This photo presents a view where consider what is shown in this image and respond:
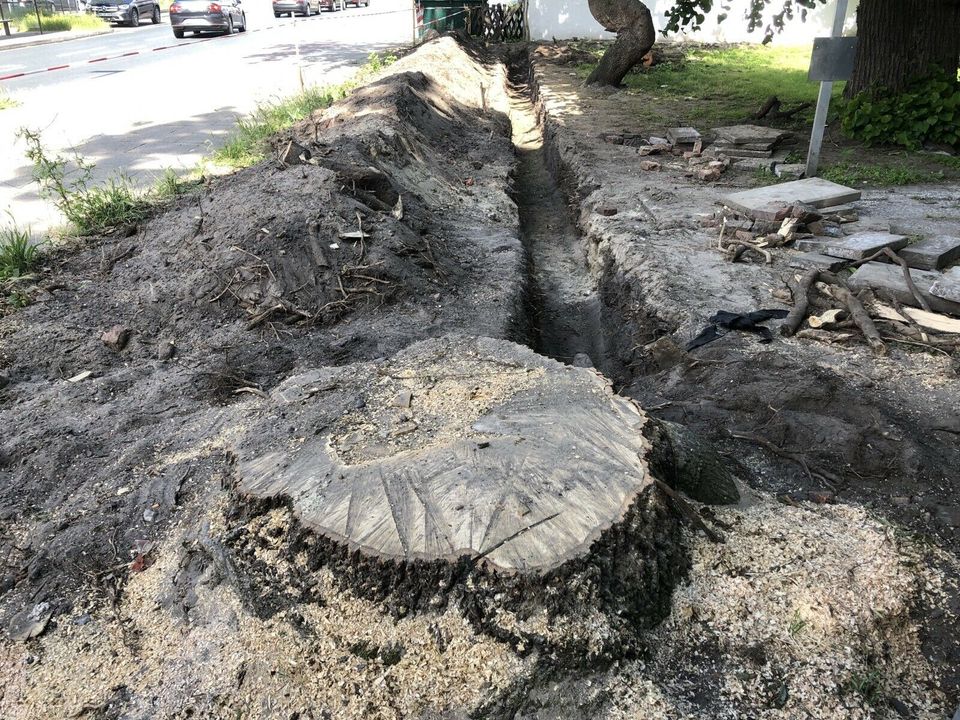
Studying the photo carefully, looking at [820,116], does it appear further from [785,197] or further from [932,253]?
[932,253]

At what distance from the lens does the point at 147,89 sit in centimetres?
1258

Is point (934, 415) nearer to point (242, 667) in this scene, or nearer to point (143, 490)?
point (242, 667)

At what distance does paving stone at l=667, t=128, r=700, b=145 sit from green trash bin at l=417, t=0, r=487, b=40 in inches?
469

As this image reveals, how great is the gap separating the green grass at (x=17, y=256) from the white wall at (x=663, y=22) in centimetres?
1722

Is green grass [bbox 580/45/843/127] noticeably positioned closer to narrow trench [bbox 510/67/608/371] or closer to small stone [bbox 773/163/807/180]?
small stone [bbox 773/163/807/180]

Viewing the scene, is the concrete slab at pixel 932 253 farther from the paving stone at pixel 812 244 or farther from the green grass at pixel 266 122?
the green grass at pixel 266 122

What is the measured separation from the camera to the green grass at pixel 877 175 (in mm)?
7457

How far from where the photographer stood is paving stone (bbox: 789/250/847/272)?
514cm

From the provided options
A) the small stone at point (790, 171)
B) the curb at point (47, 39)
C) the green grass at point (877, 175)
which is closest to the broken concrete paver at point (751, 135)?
the small stone at point (790, 171)

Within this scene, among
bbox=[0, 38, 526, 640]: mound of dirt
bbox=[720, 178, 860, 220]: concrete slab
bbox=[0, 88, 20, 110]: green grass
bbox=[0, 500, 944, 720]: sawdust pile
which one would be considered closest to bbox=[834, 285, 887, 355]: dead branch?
bbox=[720, 178, 860, 220]: concrete slab

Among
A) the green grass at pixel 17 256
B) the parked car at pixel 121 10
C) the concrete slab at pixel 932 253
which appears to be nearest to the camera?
the green grass at pixel 17 256

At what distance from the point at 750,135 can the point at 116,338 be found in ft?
26.2

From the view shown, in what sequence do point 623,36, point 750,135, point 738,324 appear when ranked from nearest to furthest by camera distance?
1. point 738,324
2. point 750,135
3. point 623,36

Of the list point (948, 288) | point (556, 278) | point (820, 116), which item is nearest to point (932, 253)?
point (948, 288)
